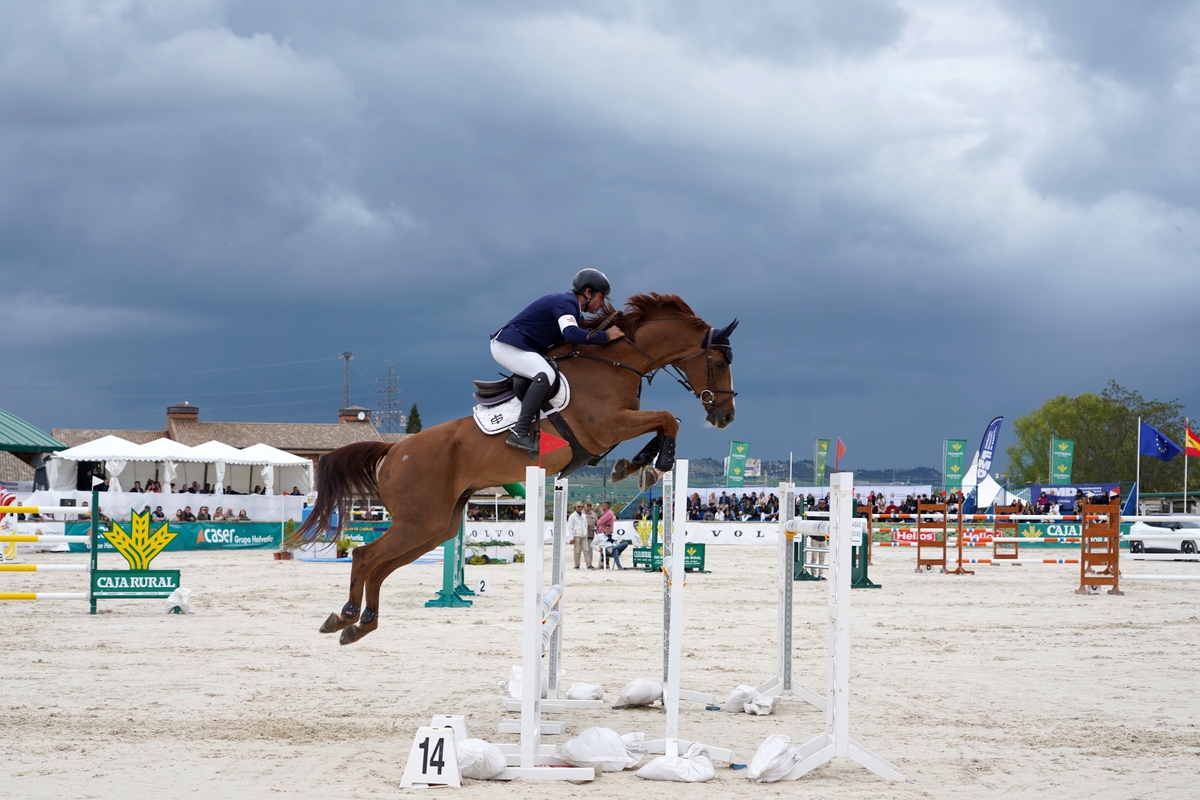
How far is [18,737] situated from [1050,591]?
1592 centimetres

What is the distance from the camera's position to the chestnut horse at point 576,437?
230 inches

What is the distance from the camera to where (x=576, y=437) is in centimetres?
579

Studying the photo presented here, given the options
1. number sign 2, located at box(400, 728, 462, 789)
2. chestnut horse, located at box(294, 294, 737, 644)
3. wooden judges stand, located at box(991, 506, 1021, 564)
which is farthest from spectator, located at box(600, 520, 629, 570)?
number sign 2, located at box(400, 728, 462, 789)

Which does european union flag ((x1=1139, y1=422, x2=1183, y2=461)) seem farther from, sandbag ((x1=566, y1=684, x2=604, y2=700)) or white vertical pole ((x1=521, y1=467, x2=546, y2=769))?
white vertical pole ((x1=521, y1=467, x2=546, y2=769))

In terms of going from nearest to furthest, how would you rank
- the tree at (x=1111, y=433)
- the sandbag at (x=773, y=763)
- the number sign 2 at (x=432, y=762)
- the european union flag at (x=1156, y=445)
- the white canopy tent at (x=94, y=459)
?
the number sign 2 at (x=432, y=762) < the sandbag at (x=773, y=763) < the white canopy tent at (x=94, y=459) < the european union flag at (x=1156, y=445) < the tree at (x=1111, y=433)

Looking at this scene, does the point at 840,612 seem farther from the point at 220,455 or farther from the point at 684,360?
the point at 220,455

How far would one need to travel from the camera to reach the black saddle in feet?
19.2

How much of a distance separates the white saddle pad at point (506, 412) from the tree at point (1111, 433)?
5952 cm

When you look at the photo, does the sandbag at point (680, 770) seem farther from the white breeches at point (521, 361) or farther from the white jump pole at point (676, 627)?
the white breeches at point (521, 361)

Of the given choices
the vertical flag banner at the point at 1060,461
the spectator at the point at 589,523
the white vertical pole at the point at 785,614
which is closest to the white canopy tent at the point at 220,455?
the spectator at the point at 589,523

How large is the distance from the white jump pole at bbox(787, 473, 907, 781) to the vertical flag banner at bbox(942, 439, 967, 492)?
3345cm

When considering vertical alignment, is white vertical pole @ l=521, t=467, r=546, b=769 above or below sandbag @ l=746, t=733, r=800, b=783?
above

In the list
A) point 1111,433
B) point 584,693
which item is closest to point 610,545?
point 584,693

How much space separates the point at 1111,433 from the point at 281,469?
49183 millimetres
